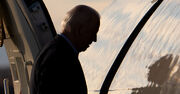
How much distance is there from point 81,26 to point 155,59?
3.56 ft

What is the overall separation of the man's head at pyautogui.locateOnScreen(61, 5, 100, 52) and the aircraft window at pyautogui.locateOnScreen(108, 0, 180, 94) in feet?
2.55

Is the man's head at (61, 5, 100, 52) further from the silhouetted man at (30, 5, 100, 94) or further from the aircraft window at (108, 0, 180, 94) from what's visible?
the aircraft window at (108, 0, 180, 94)

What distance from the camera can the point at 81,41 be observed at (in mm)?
1885

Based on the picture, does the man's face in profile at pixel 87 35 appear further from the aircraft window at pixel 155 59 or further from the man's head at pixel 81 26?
the aircraft window at pixel 155 59

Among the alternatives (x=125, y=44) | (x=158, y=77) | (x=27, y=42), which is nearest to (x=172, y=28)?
(x=158, y=77)

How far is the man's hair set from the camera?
6.15 ft

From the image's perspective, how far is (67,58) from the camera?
1.81m

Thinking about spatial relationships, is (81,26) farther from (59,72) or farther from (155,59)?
(155,59)

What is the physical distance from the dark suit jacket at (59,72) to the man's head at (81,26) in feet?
0.17

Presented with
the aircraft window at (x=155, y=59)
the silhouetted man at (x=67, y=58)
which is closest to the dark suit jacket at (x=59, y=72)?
the silhouetted man at (x=67, y=58)

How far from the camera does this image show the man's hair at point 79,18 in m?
1.88

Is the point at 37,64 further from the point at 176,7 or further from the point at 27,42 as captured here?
the point at 27,42

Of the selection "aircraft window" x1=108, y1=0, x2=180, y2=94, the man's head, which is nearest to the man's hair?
the man's head

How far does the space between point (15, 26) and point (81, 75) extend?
254 centimetres
